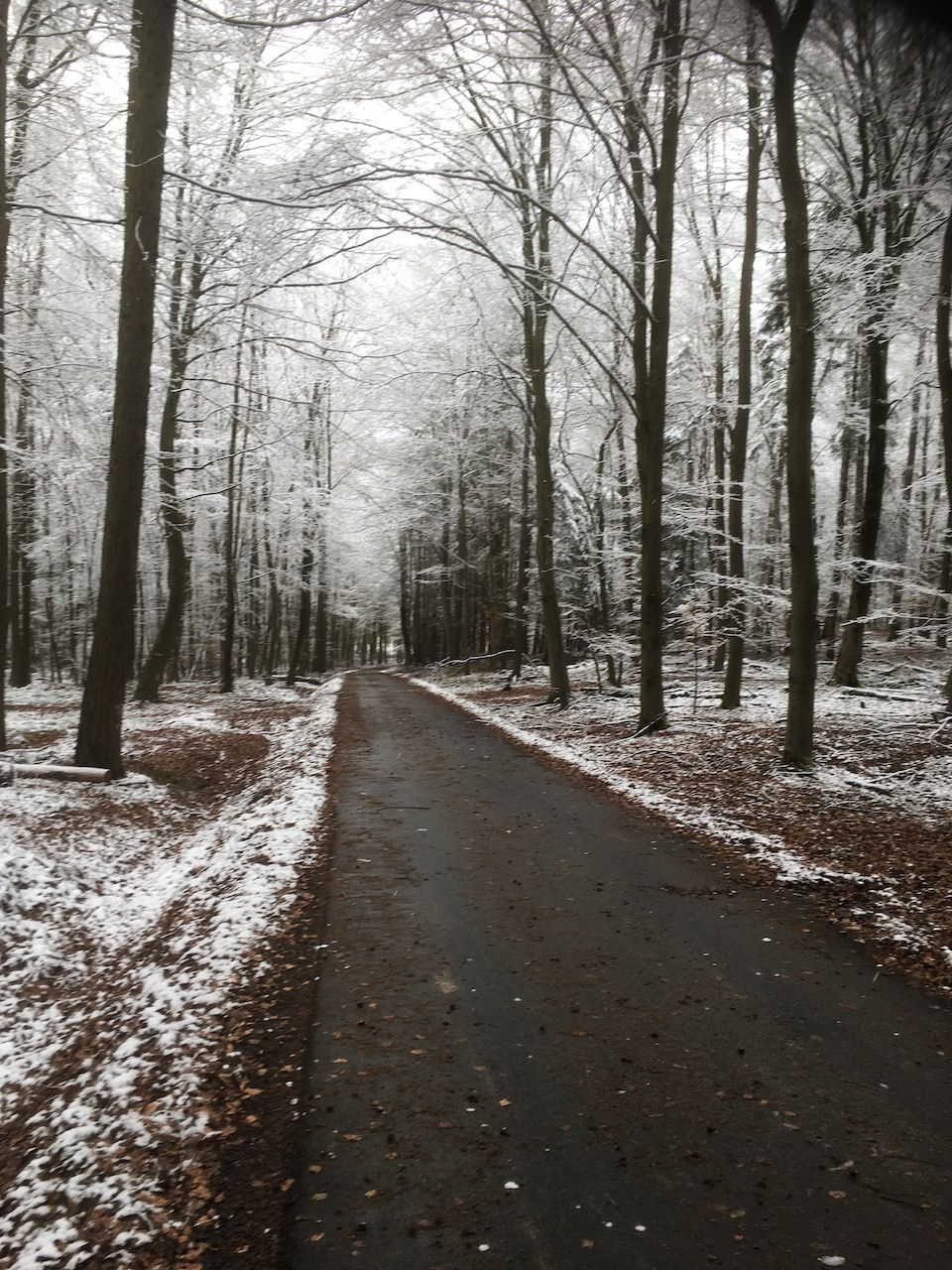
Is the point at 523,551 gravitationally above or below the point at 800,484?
above

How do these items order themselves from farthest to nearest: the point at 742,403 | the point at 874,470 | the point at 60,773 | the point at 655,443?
the point at 874,470, the point at 742,403, the point at 655,443, the point at 60,773

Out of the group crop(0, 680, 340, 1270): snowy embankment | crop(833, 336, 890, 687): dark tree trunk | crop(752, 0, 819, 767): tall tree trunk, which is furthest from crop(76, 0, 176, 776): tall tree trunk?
crop(833, 336, 890, 687): dark tree trunk

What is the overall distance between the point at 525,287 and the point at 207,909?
36.3 feet

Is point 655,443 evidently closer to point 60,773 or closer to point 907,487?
point 907,487

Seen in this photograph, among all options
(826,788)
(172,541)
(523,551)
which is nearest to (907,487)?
(523,551)

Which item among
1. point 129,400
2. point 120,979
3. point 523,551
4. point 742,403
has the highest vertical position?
point 742,403

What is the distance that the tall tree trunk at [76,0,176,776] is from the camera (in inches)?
336

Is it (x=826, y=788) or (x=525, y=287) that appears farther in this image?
(x=525, y=287)

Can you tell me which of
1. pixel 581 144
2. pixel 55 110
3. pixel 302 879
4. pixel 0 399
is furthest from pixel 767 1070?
pixel 581 144

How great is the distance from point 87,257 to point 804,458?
1077cm

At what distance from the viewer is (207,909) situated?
5461 millimetres

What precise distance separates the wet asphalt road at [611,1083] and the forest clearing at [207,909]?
0.29 m

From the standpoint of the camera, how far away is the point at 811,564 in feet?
30.2

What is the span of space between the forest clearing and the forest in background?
4.82 feet
